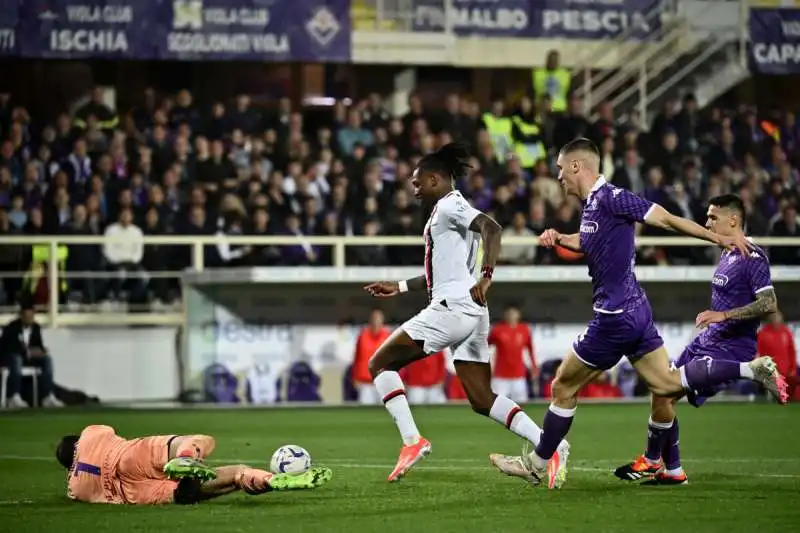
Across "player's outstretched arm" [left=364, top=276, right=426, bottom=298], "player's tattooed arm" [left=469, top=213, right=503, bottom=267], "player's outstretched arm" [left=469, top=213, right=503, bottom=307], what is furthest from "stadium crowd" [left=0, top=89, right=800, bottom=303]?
"player's tattooed arm" [left=469, top=213, right=503, bottom=267]

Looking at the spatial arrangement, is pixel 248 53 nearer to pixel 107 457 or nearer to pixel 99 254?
pixel 99 254

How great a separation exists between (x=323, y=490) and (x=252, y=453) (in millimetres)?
3431

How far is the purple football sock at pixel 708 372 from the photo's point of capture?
10836 millimetres

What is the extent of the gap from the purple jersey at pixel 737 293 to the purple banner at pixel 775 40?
17.7 meters

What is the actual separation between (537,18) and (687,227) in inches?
731

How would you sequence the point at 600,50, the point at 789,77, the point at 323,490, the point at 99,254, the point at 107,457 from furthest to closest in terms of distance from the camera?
the point at 789,77 → the point at 600,50 → the point at 99,254 → the point at 323,490 → the point at 107,457

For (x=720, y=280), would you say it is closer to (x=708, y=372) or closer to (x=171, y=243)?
(x=708, y=372)

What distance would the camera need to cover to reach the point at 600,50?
29047 mm

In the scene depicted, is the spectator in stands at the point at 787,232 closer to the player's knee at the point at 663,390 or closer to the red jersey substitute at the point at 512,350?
the red jersey substitute at the point at 512,350

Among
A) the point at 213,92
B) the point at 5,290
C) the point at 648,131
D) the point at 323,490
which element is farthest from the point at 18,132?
the point at 323,490

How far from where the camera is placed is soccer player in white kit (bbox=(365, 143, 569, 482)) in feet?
36.7

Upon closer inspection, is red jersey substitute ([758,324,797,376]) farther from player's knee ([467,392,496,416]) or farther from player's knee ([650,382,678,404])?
player's knee ([650,382,678,404])

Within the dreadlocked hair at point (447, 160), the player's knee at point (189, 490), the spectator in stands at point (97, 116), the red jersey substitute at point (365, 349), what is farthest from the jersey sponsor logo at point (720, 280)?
the spectator in stands at point (97, 116)

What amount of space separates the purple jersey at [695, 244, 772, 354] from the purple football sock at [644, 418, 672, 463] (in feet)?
2.84
